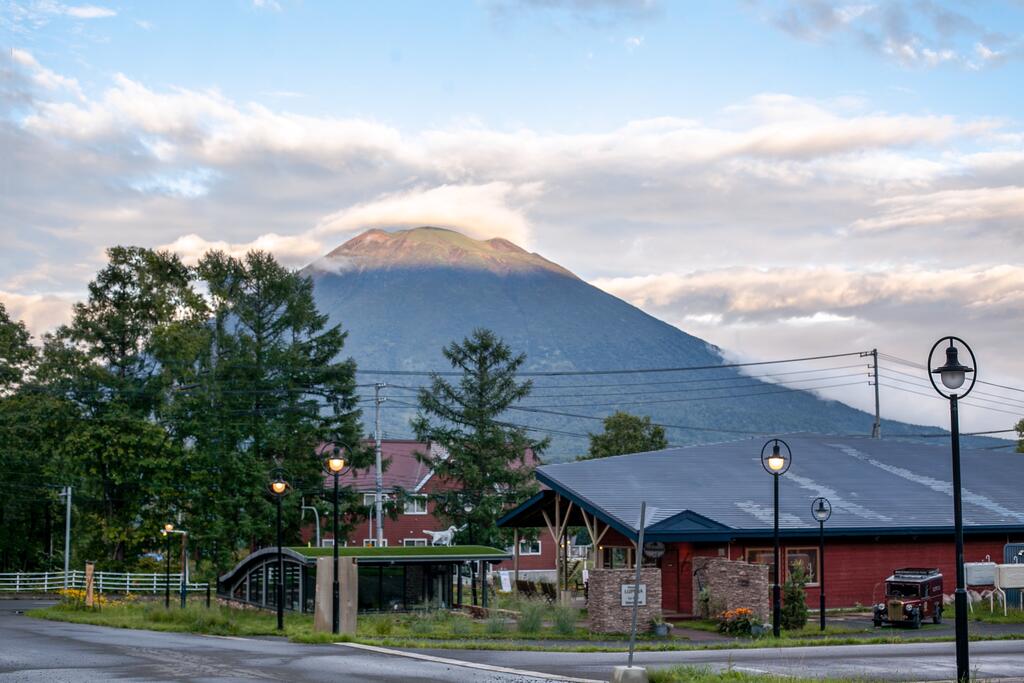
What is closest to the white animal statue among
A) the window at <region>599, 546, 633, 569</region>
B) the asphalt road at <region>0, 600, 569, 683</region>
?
the window at <region>599, 546, 633, 569</region>

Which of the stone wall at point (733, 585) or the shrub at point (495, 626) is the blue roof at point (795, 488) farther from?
the shrub at point (495, 626)

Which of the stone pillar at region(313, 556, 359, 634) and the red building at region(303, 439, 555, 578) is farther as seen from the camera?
the red building at region(303, 439, 555, 578)

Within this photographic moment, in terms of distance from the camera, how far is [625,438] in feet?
292

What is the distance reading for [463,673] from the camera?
66.6 feet

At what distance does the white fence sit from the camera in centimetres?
6109

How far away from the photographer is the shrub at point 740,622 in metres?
32.3

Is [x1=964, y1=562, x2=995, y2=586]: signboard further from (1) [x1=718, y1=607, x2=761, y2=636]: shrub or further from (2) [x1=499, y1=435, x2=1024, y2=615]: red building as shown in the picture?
(1) [x1=718, y1=607, x2=761, y2=636]: shrub

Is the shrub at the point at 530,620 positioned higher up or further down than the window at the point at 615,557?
further down

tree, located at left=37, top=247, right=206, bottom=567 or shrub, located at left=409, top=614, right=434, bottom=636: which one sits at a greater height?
tree, located at left=37, top=247, right=206, bottom=567

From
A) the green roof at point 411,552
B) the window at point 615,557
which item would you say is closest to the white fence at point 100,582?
the green roof at point 411,552

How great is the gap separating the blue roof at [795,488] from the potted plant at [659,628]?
436 centimetres

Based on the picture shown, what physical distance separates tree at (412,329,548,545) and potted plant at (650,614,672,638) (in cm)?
3827

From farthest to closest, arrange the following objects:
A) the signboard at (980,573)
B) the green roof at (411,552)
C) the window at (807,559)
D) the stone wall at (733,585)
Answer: the green roof at (411,552) → the window at (807,559) → the signboard at (980,573) → the stone wall at (733,585)

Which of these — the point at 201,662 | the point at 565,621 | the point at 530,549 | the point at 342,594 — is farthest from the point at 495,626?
the point at 530,549
